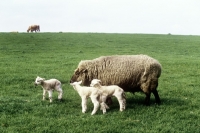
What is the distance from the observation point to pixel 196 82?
1703 cm

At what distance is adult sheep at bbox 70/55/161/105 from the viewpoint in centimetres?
1156

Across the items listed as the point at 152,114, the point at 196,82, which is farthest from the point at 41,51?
the point at 152,114

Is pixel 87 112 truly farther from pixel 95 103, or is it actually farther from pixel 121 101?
pixel 121 101

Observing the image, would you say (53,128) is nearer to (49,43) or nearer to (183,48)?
(49,43)

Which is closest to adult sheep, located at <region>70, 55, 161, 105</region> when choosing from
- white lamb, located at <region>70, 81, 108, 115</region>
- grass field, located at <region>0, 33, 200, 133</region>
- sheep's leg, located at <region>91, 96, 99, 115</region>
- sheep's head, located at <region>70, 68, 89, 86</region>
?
sheep's head, located at <region>70, 68, 89, 86</region>

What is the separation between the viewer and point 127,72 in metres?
11.7

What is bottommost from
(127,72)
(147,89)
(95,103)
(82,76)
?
(95,103)

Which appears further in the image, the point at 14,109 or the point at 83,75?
the point at 83,75

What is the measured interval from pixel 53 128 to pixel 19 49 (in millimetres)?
22977

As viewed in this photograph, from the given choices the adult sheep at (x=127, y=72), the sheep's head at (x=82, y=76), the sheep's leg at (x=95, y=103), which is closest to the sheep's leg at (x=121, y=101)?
the sheep's leg at (x=95, y=103)

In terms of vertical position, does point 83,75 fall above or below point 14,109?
above

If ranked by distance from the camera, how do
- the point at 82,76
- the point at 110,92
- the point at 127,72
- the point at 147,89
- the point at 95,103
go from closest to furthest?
the point at 95,103 → the point at 110,92 → the point at 147,89 → the point at 127,72 → the point at 82,76

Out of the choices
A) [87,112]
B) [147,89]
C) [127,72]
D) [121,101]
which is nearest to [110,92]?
[121,101]

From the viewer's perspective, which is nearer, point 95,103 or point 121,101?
point 95,103
